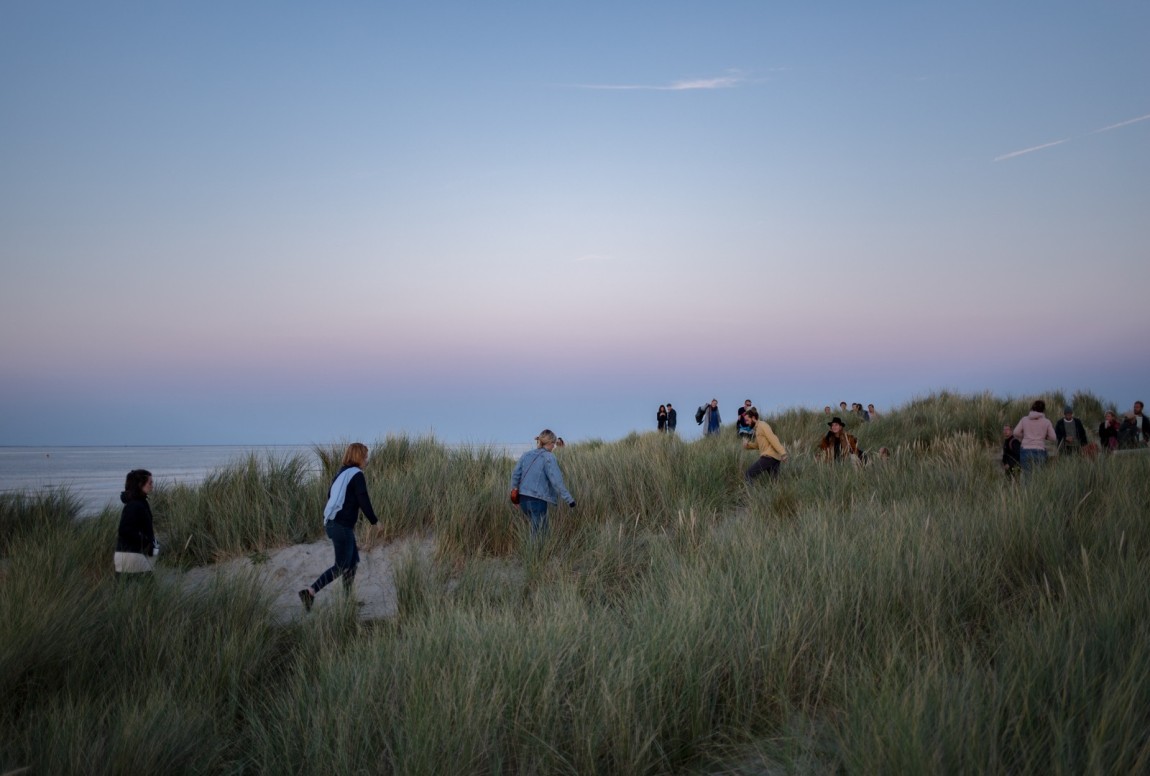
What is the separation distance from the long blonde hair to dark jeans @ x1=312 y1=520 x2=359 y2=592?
698 mm

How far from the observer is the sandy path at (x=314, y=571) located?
9.50 m

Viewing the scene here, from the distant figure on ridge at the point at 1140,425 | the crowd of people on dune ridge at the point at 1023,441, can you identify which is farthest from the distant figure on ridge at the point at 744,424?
the distant figure on ridge at the point at 1140,425

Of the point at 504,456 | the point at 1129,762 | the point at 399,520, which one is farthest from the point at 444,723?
the point at 504,456

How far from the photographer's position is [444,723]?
386 cm

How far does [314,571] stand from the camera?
426 inches

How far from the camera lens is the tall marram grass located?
11.4ft

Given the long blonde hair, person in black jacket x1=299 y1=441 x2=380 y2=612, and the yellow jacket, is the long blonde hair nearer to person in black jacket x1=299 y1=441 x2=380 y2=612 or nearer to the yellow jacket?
person in black jacket x1=299 y1=441 x2=380 y2=612

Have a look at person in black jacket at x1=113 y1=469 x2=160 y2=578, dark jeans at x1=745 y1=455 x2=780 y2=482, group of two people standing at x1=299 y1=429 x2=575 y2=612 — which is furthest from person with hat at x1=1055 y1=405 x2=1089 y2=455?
person in black jacket at x1=113 y1=469 x2=160 y2=578

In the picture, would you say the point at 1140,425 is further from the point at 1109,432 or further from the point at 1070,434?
the point at 1070,434

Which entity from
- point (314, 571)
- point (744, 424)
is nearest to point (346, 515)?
point (314, 571)

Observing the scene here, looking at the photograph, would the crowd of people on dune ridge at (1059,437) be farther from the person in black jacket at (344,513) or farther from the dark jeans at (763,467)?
the person in black jacket at (344,513)

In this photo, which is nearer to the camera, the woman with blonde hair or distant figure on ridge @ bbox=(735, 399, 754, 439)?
the woman with blonde hair

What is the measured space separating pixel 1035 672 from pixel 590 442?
28.0m

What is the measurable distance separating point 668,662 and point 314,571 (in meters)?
7.78
